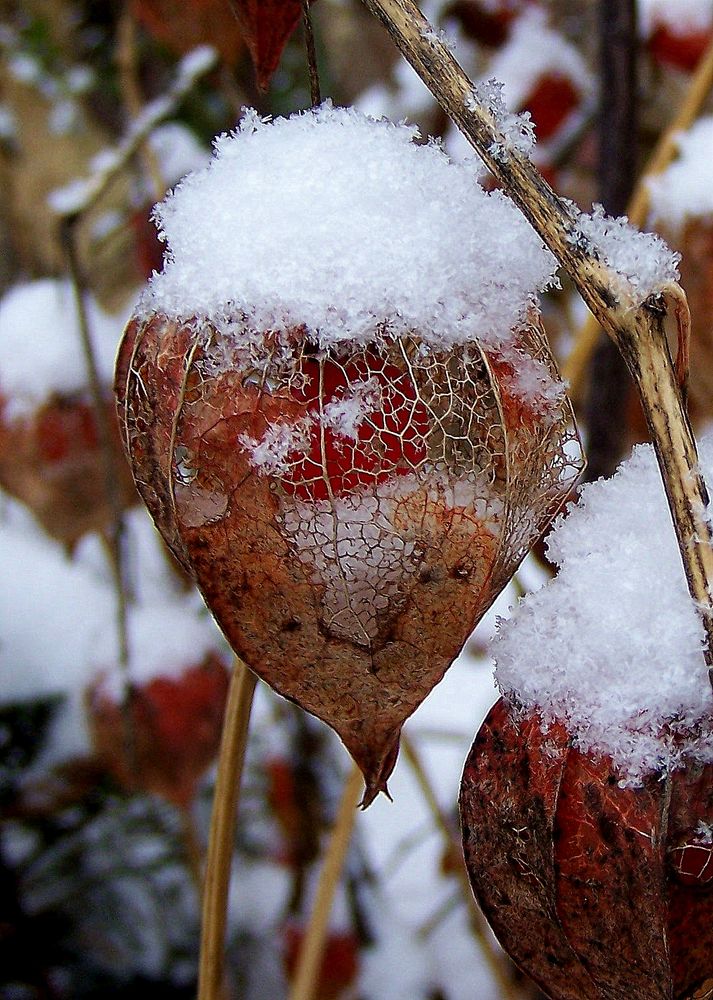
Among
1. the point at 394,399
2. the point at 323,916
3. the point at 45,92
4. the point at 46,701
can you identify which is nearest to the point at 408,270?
the point at 394,399

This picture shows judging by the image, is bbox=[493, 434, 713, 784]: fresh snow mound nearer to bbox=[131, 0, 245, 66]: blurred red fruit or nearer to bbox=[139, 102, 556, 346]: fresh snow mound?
bbox=[139, 102, 556, 346]: fresh snow mound

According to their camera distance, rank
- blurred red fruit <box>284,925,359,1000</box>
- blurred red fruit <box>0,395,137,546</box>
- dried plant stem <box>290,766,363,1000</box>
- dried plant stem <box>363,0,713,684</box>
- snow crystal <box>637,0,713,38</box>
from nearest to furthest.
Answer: dried plant stem <box>363,0,713,684</box> → dried plant stem <box>290,766,363,1000</box> → blurred red fruit <box>0,395,137,546</box> → snow crystal <box>637,0,713,38</box> → blurred red fruit <box>284,925,359,1000</box>

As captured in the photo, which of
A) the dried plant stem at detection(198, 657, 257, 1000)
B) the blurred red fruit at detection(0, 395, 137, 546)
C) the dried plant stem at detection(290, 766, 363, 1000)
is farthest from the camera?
the blurred red fruit at detection(0, 395, 137, 546)

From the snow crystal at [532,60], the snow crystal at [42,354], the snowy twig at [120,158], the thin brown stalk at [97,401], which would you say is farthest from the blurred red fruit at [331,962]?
the snow crystal at [532,60]

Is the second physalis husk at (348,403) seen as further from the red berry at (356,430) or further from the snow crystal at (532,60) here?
the snow crystal at (532,60)

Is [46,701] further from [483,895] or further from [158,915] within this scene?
[483,895]

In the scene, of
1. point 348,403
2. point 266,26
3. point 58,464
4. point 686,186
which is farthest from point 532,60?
point 348,403

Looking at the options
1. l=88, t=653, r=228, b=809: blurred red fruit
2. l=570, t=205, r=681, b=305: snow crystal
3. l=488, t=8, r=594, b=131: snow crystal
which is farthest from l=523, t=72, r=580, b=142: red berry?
l=570, t=205, r=681, b=305: snow crystal
